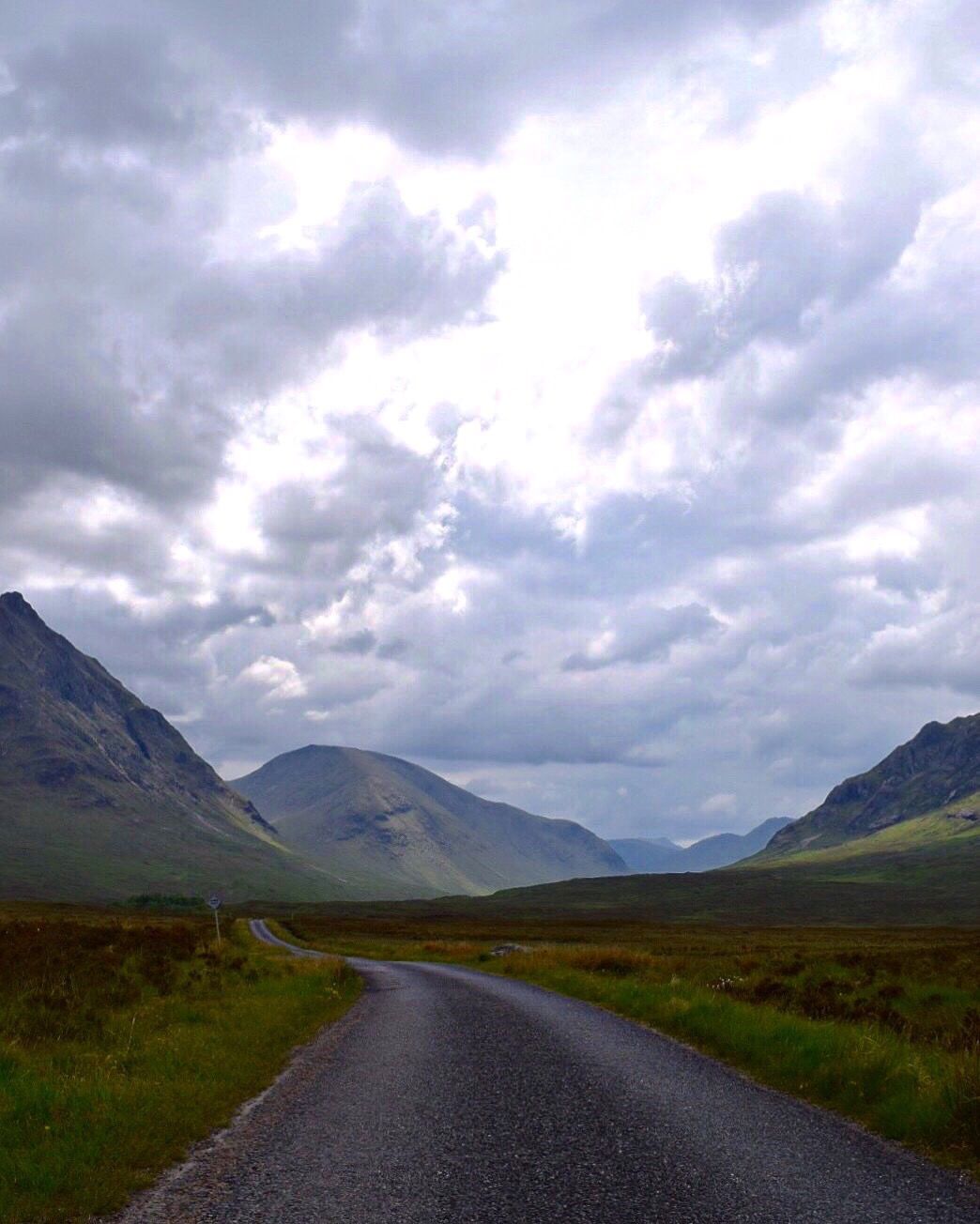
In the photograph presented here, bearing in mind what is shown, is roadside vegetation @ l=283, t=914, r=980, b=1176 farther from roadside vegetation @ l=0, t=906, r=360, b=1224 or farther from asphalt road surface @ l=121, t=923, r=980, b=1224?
roadside vegetation @ l=0, t=906, r=360, b=1224

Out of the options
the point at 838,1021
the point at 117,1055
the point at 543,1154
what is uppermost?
the point at 117,1055

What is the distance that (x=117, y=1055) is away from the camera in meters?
13.5

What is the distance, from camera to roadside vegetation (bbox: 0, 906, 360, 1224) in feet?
28.5

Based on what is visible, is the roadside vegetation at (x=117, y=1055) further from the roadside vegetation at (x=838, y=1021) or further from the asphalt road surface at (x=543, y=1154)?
the roadside vegetation at (x=838, y=1021)

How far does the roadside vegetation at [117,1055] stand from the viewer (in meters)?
8.68

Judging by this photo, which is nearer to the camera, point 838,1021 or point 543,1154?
point 543,1154

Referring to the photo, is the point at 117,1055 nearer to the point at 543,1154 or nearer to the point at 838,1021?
the point at 543,1154

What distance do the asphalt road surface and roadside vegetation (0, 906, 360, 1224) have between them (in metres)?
0.63

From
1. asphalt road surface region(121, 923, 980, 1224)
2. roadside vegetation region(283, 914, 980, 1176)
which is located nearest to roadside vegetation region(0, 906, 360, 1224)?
asphalt road surface region(121, 923, 980, 1224)

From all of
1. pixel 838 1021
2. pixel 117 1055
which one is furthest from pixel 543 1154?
pixel 838 1021

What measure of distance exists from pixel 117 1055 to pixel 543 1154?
747 centimetres

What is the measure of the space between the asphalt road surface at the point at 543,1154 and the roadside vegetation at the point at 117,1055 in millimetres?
629

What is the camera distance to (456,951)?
57.9 metres

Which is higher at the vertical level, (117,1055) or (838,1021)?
(117,1055)
